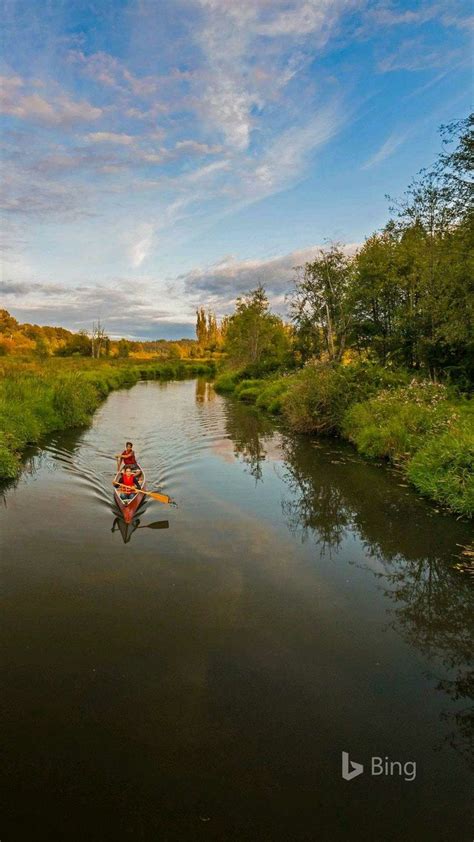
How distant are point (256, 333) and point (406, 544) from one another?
122 feet

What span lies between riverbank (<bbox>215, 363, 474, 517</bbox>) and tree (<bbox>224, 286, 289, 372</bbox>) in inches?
784

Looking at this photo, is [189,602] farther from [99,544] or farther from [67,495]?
[67,495]

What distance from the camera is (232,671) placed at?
5.30m

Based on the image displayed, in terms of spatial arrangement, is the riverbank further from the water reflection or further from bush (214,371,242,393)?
bush (214,371,242,393)

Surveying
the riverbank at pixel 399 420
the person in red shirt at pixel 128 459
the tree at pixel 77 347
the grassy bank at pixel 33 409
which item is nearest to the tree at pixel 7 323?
the tree at pixel 77 347

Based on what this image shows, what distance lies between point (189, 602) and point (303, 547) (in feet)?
9.99

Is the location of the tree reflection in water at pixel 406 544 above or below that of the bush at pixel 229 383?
below

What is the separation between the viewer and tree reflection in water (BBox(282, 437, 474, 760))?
5.59 meters

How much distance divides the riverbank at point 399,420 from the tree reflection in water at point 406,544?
0.66m

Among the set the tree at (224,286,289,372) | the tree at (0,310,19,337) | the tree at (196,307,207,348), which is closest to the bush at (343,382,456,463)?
the tree at (224,286,289,372)

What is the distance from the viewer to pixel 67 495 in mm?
11656

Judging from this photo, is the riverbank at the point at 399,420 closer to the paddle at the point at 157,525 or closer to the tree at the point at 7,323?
the paddle at the point at 157,525

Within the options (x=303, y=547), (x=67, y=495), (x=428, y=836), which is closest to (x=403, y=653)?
(x=428, y=836)

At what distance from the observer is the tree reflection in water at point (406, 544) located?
5589mm
